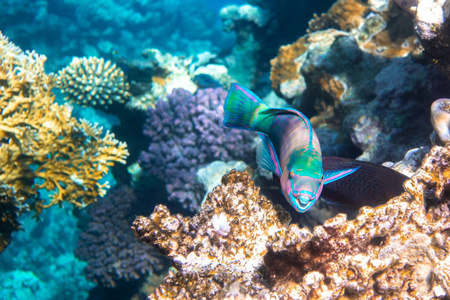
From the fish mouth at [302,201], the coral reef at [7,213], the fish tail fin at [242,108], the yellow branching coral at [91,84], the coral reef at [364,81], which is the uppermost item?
the yellow branching coral at [91,84]

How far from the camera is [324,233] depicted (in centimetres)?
166

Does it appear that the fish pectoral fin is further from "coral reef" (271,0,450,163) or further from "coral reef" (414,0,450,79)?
"coral reef" (271,0,450,163)

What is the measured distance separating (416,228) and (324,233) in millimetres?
645

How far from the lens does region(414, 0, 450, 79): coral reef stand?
2.28m

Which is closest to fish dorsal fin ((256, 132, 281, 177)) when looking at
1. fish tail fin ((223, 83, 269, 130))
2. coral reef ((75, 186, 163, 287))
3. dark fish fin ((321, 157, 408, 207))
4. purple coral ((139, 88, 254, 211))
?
fish tail fin ((223, 83, 269, 130))

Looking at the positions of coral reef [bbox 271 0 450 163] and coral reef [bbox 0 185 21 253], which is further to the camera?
coral reef [bbox 0 185 21 253]

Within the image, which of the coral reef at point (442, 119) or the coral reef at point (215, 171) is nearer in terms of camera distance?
the coral reef at point (442, 119)

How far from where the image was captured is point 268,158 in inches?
83.7

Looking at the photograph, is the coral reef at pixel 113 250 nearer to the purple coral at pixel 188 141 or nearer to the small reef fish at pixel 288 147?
the purple coral at pixel 188 141

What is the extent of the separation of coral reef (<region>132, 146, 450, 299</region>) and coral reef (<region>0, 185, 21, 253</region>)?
287 centimetres

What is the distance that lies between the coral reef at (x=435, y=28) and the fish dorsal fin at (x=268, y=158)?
166 centimetres

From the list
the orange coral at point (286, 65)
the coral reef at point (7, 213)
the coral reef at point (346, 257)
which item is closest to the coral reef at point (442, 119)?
the coral reef at point (346, 257)

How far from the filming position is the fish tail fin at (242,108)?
7.47 ft

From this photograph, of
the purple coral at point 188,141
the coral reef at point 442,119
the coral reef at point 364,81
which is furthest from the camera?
the purple coral at point 188,141
